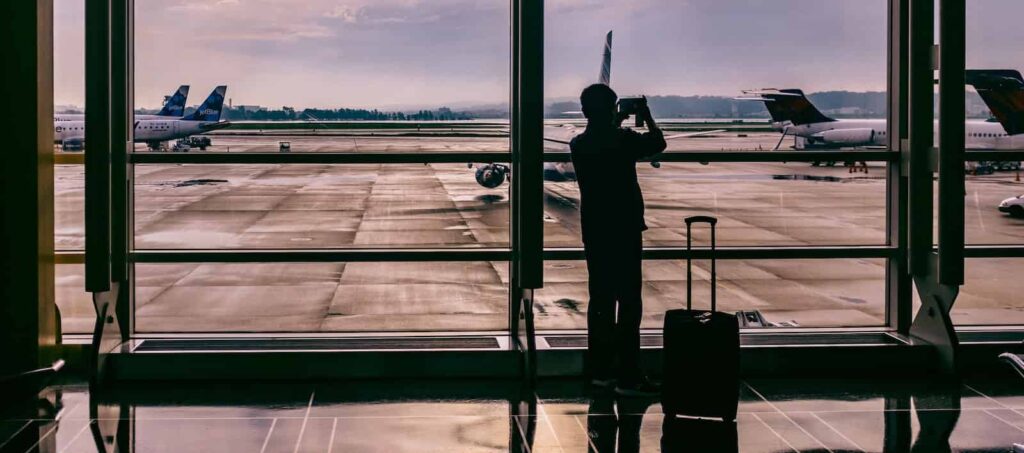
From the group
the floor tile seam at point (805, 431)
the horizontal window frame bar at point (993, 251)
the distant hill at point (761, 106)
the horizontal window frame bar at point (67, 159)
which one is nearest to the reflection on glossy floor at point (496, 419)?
the floor tile seam at point (805, 431)

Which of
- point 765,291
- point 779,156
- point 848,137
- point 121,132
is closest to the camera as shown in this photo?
point 121,132

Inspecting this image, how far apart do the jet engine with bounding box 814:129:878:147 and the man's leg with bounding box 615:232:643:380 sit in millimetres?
1777

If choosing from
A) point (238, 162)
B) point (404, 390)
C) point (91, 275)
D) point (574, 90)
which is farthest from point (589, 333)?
point (91, 275)

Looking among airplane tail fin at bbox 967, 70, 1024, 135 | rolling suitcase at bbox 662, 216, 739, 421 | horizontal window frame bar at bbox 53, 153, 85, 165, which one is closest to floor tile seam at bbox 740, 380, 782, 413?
rolling suitcase at bbox 662, 216, 739, 421

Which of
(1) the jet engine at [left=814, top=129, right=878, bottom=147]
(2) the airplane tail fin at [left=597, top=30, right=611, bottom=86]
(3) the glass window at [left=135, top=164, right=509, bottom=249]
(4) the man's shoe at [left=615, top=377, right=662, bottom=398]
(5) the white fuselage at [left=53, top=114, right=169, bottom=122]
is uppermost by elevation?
(2) the airplane tail fin at [left=597, top=30, right=611, bottom=86]

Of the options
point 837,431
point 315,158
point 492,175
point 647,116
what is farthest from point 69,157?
point 837,431

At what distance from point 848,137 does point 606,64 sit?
1669mm

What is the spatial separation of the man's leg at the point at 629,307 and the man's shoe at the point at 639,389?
3 centimetres

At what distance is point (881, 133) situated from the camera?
682cm

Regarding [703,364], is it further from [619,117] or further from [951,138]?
[951,138]

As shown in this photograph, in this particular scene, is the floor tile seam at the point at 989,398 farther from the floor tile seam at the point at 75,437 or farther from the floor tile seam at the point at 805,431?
the floor tile seam at the point at 75,437

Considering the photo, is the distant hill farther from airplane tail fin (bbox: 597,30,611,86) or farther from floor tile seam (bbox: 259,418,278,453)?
floor tile seam (bbox: 259,418,278,453)

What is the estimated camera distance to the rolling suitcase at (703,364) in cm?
511

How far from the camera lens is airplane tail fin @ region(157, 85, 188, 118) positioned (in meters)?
6.35
